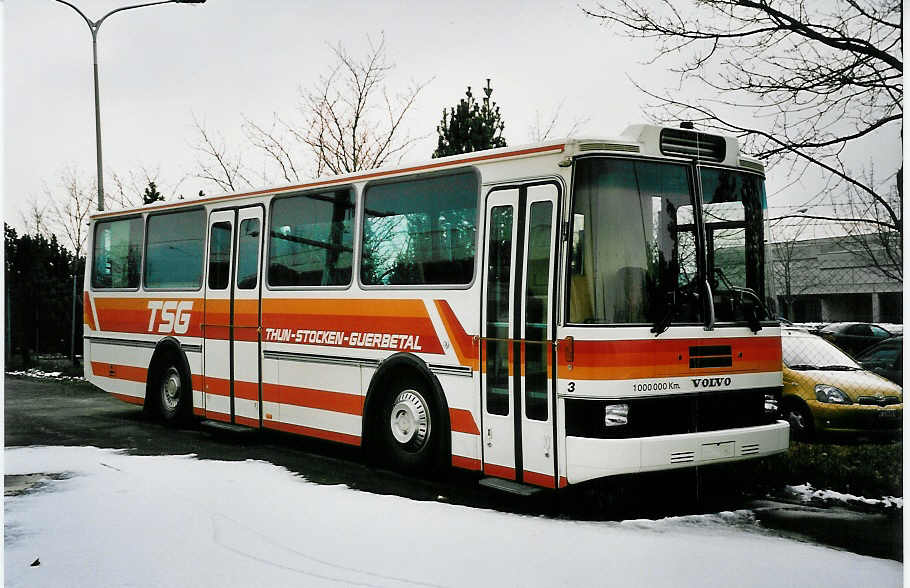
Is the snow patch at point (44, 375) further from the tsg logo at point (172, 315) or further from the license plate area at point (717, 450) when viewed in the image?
the license plate area at point (717, 450)

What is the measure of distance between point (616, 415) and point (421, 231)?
2462 mm

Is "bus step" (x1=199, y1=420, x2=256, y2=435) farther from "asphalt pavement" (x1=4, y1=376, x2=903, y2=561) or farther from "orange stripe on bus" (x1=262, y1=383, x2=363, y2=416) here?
"orange stripe on bus" (x1=262, y1=383, x2=363, y2=416)

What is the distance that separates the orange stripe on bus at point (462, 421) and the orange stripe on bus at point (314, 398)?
1.26 metres

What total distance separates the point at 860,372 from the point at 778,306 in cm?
265

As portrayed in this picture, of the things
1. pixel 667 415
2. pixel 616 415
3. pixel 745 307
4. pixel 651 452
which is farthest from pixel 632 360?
pixel 745 307

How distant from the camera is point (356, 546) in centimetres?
601

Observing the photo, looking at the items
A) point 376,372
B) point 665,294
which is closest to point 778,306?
point 665,294

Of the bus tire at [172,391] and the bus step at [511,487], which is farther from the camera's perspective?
the bus tire at [172,391]

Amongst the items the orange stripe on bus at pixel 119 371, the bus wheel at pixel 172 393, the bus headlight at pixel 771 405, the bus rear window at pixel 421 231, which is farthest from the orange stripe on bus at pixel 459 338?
the orange stripe on bus at pixel 119 371

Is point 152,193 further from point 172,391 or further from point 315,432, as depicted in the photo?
point 315,432

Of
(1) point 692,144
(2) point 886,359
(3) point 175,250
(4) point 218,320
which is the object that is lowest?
(2) point 886,359

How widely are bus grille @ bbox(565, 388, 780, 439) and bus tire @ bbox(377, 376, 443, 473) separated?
4.93 ft

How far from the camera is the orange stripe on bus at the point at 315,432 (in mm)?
8375

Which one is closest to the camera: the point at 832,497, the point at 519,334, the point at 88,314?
the point at 519,334
